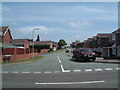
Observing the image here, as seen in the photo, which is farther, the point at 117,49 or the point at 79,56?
the point at 117,49

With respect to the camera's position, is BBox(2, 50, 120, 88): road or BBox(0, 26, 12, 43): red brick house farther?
BBox(0, 26, 12, 43): red brick house

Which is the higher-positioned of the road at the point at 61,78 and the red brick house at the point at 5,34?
the red brick house at the point at 5,34

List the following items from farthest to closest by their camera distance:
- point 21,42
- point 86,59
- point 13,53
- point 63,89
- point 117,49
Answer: point 21,42
point 117,49
point 13,53
point 86,59
point 63,89

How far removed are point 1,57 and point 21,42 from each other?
59.5 metres

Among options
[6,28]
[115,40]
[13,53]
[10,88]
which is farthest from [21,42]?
[10,88]

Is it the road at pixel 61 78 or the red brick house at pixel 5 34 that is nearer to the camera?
the road at pixel 61 78

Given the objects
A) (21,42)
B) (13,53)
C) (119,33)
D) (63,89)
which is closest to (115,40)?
(119,33)

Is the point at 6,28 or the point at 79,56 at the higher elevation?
the point at 6,28

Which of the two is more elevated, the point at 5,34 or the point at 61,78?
the point at 5,34

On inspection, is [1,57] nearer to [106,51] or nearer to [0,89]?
[0,89]

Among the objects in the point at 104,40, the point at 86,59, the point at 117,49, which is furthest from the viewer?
the point at 104,40

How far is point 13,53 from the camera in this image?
30344 millimetres

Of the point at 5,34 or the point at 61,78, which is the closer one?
the point at 61,78

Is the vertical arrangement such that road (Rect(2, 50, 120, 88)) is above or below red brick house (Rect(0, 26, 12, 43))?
below
